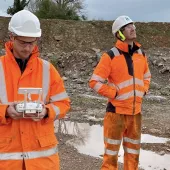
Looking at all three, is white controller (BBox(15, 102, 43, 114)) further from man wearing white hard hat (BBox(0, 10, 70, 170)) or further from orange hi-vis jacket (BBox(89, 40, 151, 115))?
orange hi-vis jacket (BBox(89, 40, 151, 115))

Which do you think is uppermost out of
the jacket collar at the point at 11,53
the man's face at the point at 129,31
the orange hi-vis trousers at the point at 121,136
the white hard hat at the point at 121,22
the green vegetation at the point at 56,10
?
the green vegetation at the point at 56,10

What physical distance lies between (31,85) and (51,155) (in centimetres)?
54

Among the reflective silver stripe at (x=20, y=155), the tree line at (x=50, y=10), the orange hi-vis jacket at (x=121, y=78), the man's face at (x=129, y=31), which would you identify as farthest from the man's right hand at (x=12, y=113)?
the tree line at (x=50, y=10)

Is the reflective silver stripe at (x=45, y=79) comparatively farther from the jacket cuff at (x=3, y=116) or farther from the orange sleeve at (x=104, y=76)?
the orange sleeve at (x=104, y=76)

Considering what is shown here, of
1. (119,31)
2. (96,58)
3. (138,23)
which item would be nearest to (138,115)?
(119,31)

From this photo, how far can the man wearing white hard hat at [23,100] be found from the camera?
109 inches

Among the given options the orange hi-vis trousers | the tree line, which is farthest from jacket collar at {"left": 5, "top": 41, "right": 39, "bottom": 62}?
the tree line

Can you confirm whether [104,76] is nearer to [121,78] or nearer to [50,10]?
[121,78]

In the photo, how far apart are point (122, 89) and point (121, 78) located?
0.43ft

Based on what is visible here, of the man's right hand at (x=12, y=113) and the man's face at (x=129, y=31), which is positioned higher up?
the man's face at (x=129, y=31)

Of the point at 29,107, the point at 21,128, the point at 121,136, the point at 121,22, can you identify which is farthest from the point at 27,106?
the point at 121,22

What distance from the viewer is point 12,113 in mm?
2680

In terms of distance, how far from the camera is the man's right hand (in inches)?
105

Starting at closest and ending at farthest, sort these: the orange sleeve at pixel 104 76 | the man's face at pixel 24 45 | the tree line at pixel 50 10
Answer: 1. the man's face at pixel 24 45
2. the orange sleeve at pixel 104 76
3. the tree line at pixel 50 10
